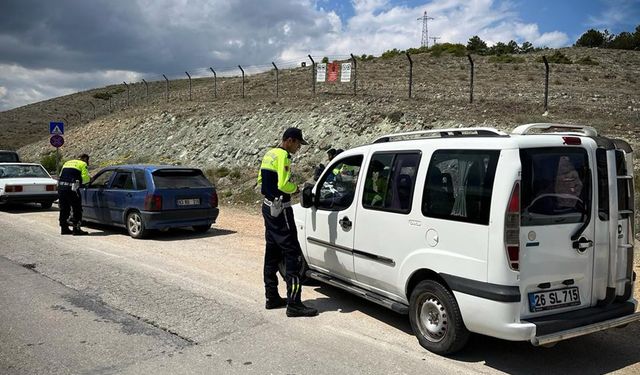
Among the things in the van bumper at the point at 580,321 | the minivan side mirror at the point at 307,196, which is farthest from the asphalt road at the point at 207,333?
the minivan side mirror at the point at 307,196

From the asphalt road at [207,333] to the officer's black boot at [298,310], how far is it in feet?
0.30

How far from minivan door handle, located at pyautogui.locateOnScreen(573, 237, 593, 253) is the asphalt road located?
101cm

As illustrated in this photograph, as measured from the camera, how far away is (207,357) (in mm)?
4488

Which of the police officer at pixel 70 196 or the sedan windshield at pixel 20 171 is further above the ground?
the sedan windshield at pixel 20 171

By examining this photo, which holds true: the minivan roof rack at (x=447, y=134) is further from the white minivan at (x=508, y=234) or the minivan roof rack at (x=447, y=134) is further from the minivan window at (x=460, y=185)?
the minivan window at (x=460, y=185)

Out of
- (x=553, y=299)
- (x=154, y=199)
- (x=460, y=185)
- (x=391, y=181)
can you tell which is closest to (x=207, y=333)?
(x=391, y=181)

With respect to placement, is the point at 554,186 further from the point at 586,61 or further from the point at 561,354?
the point at 586,61

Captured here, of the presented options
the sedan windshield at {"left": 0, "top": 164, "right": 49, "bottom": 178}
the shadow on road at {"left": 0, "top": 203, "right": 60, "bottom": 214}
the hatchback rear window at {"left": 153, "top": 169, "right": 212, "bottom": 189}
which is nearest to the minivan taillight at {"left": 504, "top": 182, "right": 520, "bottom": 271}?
the hatchback rear window at {"left": 153, "top": 169, "right": 212, "bottom": 189}

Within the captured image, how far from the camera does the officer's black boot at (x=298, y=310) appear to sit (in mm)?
5637

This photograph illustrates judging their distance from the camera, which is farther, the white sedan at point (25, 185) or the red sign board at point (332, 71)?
the red sign board at point (332, 71)

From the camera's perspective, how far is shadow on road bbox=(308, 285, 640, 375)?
4359mm

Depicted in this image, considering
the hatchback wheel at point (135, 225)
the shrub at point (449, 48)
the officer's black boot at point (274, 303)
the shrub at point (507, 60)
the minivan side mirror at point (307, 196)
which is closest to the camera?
the officer's black boot at point (274, 303)

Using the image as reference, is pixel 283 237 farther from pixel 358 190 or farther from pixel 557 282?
pixel 557 282

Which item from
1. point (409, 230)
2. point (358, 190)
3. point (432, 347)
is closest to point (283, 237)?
point (358, 190)
